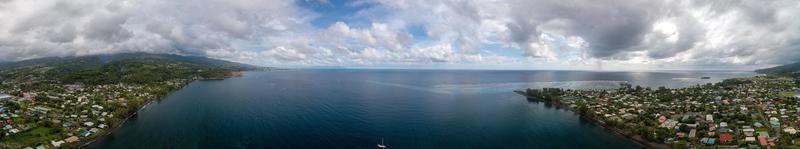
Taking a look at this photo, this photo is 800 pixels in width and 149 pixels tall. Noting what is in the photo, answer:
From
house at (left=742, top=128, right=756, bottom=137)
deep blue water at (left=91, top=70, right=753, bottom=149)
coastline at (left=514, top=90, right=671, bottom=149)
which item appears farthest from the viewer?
deep blue water at (left=91, top=70, right=753, bottom=149)

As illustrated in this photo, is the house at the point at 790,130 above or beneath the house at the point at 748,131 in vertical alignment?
above

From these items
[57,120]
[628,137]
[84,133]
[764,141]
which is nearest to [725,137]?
[764,141]

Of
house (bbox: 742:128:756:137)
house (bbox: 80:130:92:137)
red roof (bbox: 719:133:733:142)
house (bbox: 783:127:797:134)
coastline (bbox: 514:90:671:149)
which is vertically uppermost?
house (bbox: 783:127:797:134)

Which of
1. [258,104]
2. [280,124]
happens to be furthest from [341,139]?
[258,104]

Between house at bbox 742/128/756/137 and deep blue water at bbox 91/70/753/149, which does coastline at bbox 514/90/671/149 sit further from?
house at bbox 742/128/756/137

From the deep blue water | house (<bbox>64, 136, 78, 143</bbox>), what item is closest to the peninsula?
the deep blue water

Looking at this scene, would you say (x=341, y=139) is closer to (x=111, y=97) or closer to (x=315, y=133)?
(x=315, y=133)

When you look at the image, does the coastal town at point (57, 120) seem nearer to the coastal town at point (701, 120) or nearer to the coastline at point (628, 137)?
the coastline at point (628, 137)

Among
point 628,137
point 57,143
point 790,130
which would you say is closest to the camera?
point 57,143

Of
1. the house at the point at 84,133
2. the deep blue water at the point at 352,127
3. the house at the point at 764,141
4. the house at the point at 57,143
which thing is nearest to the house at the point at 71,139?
the house at the point at 57,143

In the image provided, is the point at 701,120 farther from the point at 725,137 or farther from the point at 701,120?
the point at 725,137

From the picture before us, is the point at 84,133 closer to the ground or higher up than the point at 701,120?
closer to the ground
